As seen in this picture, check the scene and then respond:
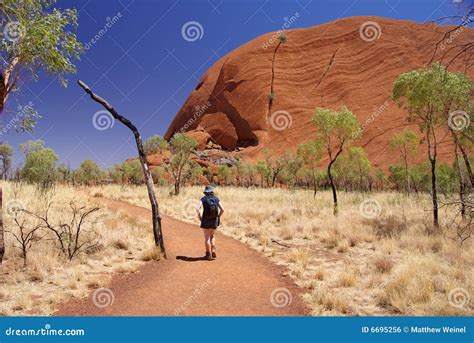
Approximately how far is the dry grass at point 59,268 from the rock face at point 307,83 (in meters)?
56.7

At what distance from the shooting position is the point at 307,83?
78.4 meters

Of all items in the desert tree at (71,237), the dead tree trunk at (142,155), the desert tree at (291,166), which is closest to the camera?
the desert tree at (71,237)

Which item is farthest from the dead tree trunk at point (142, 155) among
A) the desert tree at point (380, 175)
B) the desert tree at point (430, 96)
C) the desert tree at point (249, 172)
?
the desert tree at point (249, 172)

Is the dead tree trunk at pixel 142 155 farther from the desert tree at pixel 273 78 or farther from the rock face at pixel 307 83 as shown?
the desert tree at pixel 273 78

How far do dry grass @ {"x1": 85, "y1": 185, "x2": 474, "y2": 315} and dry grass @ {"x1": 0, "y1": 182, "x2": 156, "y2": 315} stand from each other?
438cm

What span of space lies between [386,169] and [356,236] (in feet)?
154

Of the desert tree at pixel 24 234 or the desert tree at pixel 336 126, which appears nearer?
the desert tree at pixel 24 234

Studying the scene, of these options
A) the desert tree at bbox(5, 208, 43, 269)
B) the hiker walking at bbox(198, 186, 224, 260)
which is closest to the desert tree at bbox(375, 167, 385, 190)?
the hiker walking at bbox(198, 186, 224, 260)

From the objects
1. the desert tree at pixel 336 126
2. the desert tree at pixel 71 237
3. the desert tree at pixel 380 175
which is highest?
the desert tree at pixel 336 126

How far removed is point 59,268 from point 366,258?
27.7ft

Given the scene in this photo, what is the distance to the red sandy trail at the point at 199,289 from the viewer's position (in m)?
6.04

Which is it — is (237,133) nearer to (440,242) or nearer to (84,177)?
(84,177)

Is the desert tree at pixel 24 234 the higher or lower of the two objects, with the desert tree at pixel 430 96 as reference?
lower

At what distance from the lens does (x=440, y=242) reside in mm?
10820
